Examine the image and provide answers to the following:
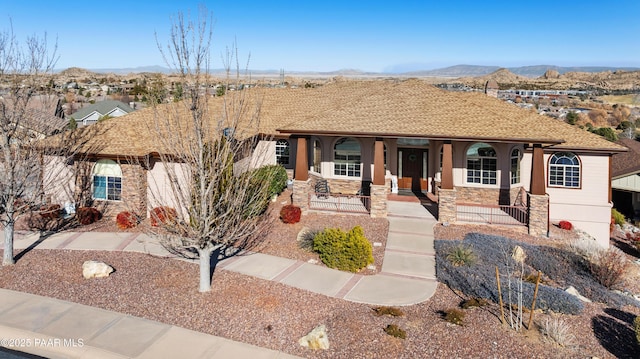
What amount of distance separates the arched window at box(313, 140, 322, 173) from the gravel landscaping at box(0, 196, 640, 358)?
29.0 ft

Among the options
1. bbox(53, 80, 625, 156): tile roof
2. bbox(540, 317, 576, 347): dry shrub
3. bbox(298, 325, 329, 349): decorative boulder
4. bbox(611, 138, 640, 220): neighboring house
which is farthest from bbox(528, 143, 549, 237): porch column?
bbox(611, 138, 640, 220): neighboring house

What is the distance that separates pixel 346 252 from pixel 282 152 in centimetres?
1251

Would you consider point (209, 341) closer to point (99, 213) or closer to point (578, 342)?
point (578, 342)

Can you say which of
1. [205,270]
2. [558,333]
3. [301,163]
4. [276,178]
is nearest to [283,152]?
[276,178]

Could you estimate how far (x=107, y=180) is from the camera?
18500 mm

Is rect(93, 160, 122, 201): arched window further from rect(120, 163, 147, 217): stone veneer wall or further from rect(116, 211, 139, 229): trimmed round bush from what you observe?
rect(116, 211, 139, 229): trimmed round bush

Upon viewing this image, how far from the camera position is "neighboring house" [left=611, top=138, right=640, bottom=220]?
27.3 m

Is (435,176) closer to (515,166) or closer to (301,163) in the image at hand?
(515,166)

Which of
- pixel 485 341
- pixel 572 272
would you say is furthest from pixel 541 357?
pixel 572 272

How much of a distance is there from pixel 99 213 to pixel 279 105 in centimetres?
1281

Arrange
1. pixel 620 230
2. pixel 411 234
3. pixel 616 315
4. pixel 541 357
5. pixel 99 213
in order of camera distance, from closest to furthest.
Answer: pixel 541 357 → pixel 616 315 → pixel 411 234 → pixel 99 213 → pixel 620 230

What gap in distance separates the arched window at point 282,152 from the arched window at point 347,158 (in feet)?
14.1

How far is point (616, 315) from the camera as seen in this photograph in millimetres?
10773

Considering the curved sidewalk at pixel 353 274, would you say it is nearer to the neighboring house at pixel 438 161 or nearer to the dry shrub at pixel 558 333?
the neighboring house at pixel 438 161
